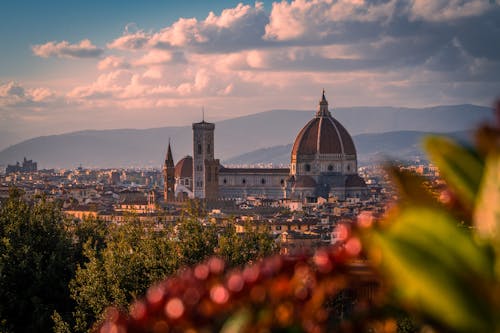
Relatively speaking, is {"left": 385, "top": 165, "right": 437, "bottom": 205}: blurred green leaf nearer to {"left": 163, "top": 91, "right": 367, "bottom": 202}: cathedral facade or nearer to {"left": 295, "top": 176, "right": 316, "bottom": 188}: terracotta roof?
{"left": 163, "top": 91, "right": 367, "bottom": 202}: cathedral facade

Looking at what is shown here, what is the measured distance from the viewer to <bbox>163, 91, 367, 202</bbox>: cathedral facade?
80.3 meters

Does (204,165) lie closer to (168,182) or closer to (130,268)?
(168,182)

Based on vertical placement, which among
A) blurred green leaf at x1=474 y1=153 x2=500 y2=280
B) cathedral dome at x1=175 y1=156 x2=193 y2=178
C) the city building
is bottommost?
blurred green leaf at x1=474 y1=153 x2=500 y2=280

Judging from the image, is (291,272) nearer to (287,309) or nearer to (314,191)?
(287,309)

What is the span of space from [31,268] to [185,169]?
75543mm

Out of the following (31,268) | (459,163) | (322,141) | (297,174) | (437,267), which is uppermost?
(322,141)

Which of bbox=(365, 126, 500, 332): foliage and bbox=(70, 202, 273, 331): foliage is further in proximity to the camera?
bbox=(70, 202, 273, 331): foliage

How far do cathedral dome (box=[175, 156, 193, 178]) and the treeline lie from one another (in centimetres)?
7141

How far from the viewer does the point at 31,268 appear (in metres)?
15.8

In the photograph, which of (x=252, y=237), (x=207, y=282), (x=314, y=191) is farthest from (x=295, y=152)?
(x=207, y=282)

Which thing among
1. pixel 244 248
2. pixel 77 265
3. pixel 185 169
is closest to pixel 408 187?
pixel 77 265

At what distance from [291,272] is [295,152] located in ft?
268

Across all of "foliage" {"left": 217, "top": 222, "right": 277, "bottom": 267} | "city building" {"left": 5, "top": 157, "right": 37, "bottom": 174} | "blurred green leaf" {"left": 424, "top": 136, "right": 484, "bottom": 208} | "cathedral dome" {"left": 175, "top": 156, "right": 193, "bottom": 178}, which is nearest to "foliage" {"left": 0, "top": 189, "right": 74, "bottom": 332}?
"foliage" {"left": 217, "top": 222, "right": 277, "bottom": 267}

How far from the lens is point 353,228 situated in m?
1.33
